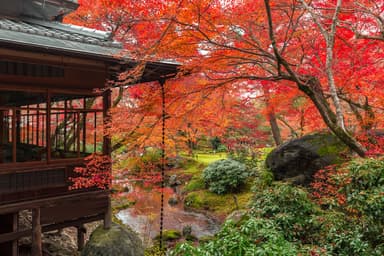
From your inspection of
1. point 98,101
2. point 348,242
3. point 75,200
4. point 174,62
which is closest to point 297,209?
point 348,242

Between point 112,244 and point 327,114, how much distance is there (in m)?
6.08

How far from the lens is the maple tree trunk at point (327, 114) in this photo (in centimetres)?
585

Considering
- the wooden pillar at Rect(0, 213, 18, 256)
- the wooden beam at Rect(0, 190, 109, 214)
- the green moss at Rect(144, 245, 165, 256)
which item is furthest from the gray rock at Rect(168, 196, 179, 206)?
the wooden pillar at Rect(0, 213, 18, 256)

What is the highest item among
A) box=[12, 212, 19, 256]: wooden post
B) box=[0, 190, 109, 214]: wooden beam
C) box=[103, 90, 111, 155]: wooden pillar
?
box=[103, 90, 111, 155]: wooden pillar

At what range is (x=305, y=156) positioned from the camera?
992cm

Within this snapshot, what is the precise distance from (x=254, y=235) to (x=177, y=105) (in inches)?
168

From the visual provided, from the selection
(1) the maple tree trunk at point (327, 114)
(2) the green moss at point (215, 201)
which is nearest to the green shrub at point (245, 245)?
(1) the maple tree trunk at point (327, 114)

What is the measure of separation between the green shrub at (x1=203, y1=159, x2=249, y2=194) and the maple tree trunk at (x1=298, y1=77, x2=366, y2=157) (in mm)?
10491

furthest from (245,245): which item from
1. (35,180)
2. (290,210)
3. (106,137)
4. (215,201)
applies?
(215,201)

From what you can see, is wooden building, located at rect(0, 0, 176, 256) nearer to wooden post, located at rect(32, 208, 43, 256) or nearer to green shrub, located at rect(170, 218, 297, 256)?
wooden post, located at rect(32, 208, 43, 256)

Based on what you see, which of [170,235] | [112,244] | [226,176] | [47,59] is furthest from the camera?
[226,176]

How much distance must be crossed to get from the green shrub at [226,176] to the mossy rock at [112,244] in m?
8.89

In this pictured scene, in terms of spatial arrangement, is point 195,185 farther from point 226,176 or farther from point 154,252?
point 154,252

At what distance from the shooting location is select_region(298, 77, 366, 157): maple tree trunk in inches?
230
